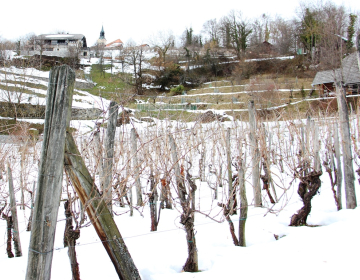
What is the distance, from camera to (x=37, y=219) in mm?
1696

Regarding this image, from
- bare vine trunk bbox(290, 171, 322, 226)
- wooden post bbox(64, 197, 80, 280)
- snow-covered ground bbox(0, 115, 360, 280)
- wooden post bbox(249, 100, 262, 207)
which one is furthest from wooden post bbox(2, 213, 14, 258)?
wooden post bbox(249, 100, 262, 207)

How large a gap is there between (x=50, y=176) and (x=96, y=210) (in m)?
0.42

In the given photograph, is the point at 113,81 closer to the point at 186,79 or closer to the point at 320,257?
the point at 186,79

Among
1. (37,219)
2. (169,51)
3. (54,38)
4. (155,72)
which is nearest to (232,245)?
(37,219)

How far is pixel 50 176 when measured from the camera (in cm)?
171

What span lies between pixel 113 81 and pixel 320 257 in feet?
103

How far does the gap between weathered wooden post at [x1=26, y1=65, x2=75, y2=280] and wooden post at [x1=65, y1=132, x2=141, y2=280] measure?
107mm

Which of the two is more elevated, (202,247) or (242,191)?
(242,191)

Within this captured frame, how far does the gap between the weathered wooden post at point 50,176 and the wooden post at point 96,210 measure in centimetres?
11

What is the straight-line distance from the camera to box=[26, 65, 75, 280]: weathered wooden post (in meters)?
1.69

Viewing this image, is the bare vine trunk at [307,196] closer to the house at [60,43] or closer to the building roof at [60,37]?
the house at [60,43]

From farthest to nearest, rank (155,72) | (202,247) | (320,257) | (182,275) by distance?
(155,72)
(202,247)
(320,257)
(182,275)

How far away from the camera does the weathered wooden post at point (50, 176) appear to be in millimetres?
1690

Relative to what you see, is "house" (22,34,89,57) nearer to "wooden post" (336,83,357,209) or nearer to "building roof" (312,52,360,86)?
"building roof" (312,52,360,86)
